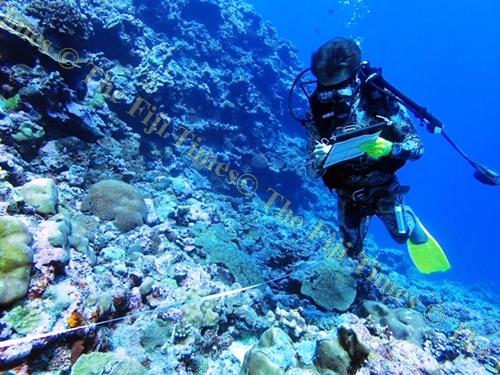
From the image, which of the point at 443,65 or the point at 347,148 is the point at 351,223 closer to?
the point at 347,148

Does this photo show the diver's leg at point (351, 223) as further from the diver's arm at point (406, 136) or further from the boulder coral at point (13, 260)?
the boulder coral at point (13, 260)

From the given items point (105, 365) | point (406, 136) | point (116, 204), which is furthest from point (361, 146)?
point (116, 204)

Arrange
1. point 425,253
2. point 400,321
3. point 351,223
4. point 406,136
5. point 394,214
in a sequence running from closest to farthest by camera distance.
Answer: point 406,136, point 394,214, point 425,253, point 351,223, point 400,321

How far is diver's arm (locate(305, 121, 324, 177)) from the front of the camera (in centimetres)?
420

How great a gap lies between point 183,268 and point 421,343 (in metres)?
3.99

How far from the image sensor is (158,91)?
10148 mm

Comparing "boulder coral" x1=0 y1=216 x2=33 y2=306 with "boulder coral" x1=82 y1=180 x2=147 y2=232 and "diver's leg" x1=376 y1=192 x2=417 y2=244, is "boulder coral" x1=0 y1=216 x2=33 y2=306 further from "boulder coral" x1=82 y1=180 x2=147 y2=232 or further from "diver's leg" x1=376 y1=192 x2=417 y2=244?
"diver's leg" x1=376 y1=192 x2=417 y2=244

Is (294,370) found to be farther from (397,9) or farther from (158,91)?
(397,9)

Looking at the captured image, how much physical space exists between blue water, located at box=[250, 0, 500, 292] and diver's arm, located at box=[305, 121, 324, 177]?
325 ft

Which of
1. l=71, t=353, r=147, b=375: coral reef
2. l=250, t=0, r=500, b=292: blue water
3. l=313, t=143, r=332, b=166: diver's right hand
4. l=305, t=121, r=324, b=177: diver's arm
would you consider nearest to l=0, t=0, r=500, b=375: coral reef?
l=71, t=353, r=147, b=375: coral reef

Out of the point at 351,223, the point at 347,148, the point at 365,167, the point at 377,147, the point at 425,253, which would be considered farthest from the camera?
the point at 351,223

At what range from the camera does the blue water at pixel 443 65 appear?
328ft

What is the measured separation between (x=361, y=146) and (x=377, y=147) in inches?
8.5

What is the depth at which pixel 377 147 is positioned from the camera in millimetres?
3725
